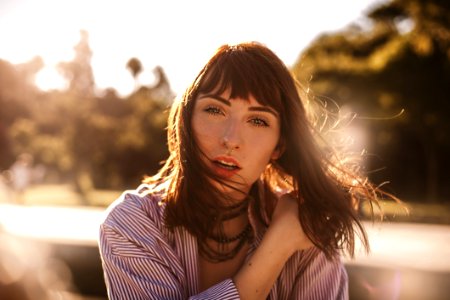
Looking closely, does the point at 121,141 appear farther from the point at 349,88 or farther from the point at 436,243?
the point at 436,243

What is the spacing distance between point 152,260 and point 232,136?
24.5 inches

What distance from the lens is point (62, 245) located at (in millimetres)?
6188

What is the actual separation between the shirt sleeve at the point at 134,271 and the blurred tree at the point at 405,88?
49.8 feet

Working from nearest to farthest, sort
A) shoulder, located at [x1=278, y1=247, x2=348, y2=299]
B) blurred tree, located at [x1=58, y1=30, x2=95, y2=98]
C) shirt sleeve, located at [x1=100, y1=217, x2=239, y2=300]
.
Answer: shirt sleeve, located at [x1=100, y1=217, x2=239, y2=300]
shoulder, located at [x1=278, y1=247, x2=348, y2=299]
blurred tree, located at [x1=58, y1=30, x2=95, y2=98]

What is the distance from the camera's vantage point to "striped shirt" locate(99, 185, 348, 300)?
85.0 inches

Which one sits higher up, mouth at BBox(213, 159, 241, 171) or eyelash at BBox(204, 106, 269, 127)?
eyelash at BBox(204, 106, 269, 127)

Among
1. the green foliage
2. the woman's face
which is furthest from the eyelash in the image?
the green foliage

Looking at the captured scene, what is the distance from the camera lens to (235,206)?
264cm

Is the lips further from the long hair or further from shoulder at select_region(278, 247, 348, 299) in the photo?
shoulder at select_region(278, 247, 348, 299)

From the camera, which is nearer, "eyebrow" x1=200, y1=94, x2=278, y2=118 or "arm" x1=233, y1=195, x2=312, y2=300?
"arm" x1=233, y1=195, x2=312, y2=300

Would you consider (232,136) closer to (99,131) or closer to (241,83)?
(241,83)

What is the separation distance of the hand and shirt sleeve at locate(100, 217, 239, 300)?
1.24 ft

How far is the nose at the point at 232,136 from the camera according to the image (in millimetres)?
2332

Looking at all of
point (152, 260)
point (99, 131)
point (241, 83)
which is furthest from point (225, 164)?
point (99, 131)
